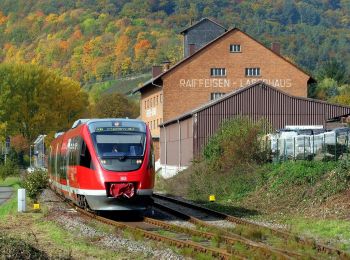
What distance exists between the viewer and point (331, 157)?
31.4m

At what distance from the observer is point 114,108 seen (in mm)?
109438

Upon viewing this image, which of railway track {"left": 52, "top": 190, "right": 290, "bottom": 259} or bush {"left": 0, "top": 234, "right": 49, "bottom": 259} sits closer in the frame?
bush {"left": 0, "top": 234, "right": 49, "bottom": 259}

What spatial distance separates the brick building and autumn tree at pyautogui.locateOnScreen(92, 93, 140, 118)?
33.1 metres

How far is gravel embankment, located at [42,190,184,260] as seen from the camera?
48.8 feet

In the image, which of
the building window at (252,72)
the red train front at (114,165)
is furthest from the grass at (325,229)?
the building window at (252,72)

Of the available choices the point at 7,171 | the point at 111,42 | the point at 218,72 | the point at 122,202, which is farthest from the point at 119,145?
the point at 111,42

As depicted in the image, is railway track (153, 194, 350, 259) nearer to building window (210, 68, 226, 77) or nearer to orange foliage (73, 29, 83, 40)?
building window (210, 68, 226, 77)

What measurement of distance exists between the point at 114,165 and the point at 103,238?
16.5ft

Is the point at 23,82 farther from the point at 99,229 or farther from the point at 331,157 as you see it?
the point at 99,229

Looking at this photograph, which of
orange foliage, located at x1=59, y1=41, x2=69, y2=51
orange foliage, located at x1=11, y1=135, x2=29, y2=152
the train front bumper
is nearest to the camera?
the train front bumper

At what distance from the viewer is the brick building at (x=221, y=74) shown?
7244 centimetres

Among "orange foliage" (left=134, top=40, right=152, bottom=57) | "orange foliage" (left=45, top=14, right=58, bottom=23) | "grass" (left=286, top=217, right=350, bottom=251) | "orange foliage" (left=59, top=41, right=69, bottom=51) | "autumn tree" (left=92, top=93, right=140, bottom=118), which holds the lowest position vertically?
"grass" (left=286, top=217, right=350, bottom=251)

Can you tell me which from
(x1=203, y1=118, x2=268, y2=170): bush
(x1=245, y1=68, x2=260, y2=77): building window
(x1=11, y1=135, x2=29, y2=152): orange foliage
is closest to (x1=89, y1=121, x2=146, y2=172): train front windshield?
(x1=203, y1=118, x2=268, y2=170): bush

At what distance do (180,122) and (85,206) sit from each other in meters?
32.1
